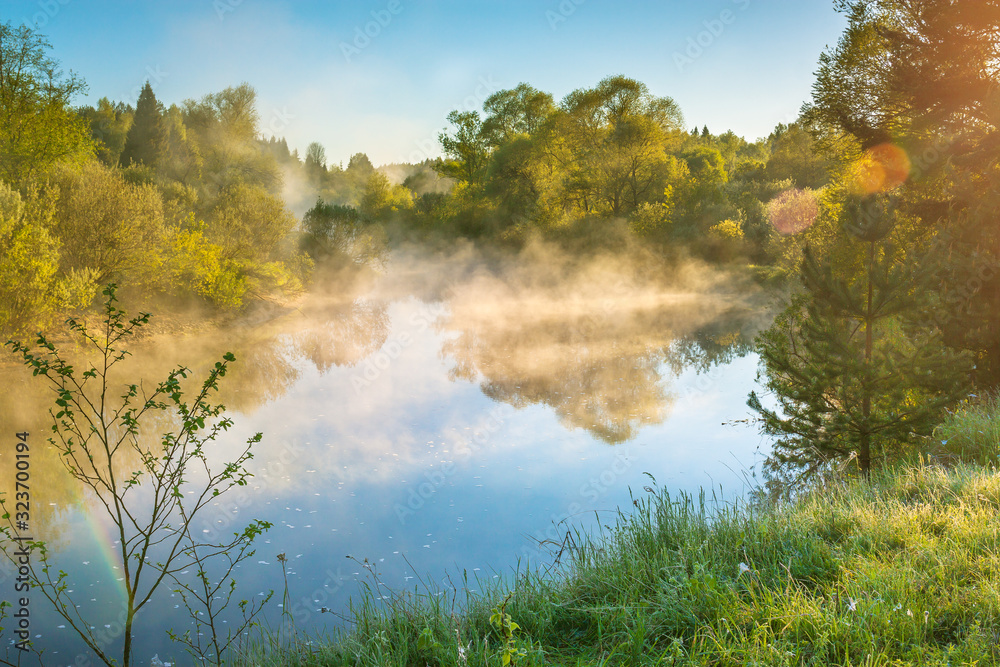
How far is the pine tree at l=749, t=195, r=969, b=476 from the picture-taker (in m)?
6.97

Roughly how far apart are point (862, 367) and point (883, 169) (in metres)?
11.3

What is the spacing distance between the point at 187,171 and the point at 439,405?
3049 cm

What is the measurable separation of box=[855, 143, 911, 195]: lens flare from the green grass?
476 inches

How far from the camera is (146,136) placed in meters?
34.4

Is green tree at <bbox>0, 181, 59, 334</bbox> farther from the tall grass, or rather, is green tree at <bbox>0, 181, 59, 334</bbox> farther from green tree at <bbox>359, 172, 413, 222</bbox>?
green tree at <bbox>359, 172, 413, 222</bbox>

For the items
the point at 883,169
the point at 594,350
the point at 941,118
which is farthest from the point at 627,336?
the point at 941,118

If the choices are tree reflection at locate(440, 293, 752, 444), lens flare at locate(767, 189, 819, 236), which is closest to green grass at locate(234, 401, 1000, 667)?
tree reflection at locate(440, 293, 752, 444)

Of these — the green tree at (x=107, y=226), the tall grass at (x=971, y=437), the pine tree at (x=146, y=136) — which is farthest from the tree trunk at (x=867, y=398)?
the pine tree at (x=146, y=136)

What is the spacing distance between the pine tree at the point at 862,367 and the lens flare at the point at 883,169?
8.53 m

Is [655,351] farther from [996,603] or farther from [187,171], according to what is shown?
[187,171]

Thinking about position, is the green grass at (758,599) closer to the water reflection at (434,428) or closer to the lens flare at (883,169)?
the water reflection at (434,428)

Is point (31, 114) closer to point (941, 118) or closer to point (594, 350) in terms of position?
point (594, 350)

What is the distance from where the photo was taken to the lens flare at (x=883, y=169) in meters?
14.5

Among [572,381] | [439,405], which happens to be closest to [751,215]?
[572,381]
